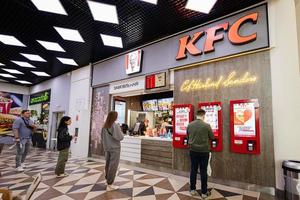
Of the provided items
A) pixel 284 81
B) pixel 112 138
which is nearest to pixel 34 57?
pixel 112 138

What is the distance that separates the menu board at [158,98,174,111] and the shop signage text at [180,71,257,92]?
1.87 metres

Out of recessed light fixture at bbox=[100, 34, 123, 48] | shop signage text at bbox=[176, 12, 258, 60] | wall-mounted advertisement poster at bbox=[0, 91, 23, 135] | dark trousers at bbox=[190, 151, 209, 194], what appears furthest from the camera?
wall-mounted advertisement poster at bbox=[0, 91, 23, 135]

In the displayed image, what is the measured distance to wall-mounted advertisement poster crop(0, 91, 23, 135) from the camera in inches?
463

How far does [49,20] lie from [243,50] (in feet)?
15.3

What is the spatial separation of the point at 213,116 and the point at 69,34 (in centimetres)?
459

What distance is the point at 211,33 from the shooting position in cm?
449

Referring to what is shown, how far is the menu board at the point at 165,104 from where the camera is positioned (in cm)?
686

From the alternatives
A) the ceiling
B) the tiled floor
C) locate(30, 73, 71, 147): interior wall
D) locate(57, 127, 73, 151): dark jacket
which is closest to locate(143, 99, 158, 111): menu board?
the ceiling

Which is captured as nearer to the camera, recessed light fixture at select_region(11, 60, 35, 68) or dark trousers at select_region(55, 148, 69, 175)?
dark trousers at select_region(55, 148, 69, 175)

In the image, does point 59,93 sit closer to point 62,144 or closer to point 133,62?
point 133,62

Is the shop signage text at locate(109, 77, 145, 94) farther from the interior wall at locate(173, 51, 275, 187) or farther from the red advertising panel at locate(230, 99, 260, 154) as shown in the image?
the red advertising panel at locate(230, 99, 260, 154)

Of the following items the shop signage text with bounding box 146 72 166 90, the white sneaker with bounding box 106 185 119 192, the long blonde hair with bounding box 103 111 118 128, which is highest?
the shop signage text with bounding box 146 72 166 90

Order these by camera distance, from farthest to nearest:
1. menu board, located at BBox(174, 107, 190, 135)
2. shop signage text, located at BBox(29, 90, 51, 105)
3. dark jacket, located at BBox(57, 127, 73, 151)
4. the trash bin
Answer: shop signage text, located at BBox(29, 90, 51, 105), menu board, located at BBox(174, 107, 190, 135), dark jacket, located at BBox(57, 127, 73, 151), the trash bin

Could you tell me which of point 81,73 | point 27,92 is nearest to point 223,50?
point 81,73
